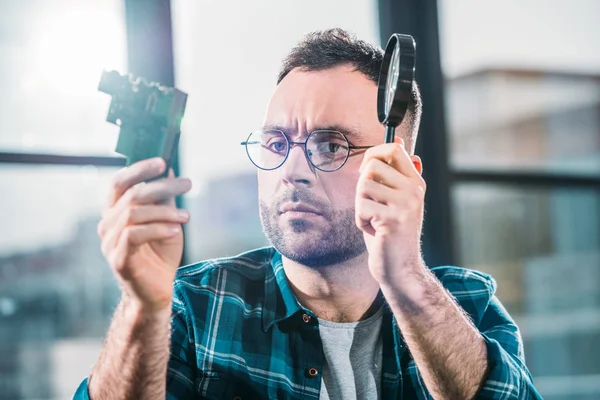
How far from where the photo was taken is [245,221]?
7.25 feet

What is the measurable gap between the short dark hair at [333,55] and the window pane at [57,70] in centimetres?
60

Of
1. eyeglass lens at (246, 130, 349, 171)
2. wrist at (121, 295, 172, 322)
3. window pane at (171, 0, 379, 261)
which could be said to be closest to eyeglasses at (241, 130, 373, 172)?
eyeglass lens at (246, 130, 349, 171)

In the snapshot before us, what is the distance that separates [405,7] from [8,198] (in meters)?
1.55

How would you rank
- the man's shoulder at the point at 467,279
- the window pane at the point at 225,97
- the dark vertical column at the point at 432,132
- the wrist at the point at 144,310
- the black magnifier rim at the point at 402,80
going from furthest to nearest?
the dark vertical column at the point at 432,132 < the window pane at the point at 225,97 < the man's shoulder at the point at 467,279 < the black magnifier rim at the point at 402,80 < the wrist at the point at 144,310

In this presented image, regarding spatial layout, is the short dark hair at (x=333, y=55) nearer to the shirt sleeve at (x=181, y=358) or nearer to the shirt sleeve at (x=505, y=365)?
the shirt sleeve at (x=505, y=365)

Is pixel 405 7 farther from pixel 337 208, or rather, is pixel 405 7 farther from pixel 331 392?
pixel 331 392

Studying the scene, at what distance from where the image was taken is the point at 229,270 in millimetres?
1521

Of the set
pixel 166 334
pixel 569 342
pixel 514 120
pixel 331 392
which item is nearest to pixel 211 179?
pixel 331 392

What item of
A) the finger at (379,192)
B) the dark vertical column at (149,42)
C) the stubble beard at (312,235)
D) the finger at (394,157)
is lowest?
the stubble beard at (312,235)

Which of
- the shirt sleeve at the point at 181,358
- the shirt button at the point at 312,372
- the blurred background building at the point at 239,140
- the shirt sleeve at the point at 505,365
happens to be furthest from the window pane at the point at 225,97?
the shirt sleeve at the point at 505,365

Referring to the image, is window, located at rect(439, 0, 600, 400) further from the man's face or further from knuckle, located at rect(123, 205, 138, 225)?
knuckle, located at rect(123, 205, 138, 225)

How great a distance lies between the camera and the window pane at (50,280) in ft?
6.22

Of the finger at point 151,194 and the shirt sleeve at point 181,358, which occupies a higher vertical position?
the finger at point 151,194

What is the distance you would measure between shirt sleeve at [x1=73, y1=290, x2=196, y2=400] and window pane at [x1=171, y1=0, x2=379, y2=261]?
676 mm
